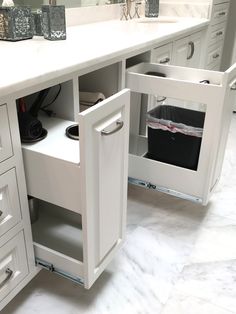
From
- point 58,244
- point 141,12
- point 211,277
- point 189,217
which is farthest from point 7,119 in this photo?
point 141,12

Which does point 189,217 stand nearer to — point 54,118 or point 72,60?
point 54,118

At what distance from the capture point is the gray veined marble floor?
3.85ft

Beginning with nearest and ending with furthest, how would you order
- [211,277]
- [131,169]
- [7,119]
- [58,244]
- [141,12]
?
[7,119] → [58,244] → [211,277] → [131,169] → [141,12]

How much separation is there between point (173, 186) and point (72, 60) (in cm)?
73

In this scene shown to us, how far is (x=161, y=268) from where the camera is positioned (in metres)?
1.34

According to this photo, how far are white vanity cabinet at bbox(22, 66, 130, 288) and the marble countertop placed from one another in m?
0.11

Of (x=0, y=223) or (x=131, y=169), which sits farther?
(x=131, y=169)

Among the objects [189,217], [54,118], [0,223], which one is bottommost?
[189,217]

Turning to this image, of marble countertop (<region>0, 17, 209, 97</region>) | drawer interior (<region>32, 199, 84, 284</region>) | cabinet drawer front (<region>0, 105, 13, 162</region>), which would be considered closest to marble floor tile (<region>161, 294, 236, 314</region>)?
drawer interior (<region>32, 199, 84, 284</region>)

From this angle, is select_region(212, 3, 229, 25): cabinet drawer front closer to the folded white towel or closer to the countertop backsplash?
the countertop backsplash

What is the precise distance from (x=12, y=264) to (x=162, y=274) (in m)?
0.60

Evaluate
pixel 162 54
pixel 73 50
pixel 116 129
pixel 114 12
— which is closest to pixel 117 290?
pixel 116 129

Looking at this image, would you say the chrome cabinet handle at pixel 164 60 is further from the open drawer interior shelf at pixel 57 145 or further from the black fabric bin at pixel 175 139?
the open drawer interior shelf at pixel 57 145

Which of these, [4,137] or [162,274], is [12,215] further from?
[162,274]
